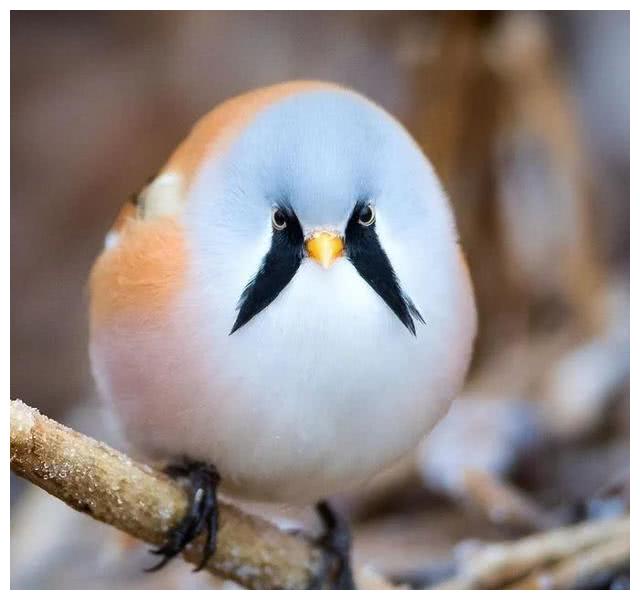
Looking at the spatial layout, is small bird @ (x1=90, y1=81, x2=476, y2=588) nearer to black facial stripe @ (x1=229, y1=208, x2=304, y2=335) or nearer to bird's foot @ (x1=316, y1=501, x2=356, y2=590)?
black facial stripe @ (x1=229, y1=208, x2=304, y2=335)

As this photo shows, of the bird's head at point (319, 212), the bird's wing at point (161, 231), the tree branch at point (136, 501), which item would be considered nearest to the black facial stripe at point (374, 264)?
the bird's head at point (319, 212)

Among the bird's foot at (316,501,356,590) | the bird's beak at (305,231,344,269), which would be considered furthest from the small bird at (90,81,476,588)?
the bird's foot at (316,501,356,590)

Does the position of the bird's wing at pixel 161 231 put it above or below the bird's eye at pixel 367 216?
above

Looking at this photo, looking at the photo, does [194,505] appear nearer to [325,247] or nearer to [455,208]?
[325,247]

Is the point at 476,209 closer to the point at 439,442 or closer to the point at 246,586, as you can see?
the point at 439,442

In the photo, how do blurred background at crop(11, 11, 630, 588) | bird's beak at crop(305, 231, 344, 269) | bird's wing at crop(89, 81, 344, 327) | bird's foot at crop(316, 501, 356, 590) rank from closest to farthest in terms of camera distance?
bird's beak at crop(305, 231, 344, 269), bird's wing at crop(89, 81, 344, 327), bird's foot at crop(316, 501, 356, 590), blurred background at crop(11, 11, 630, 588)

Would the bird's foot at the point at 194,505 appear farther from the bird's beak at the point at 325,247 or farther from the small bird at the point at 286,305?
the bird's beak at the point at 325,247

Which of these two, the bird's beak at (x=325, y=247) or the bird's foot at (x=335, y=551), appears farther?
the bird's foot at (x=335, y=551)
